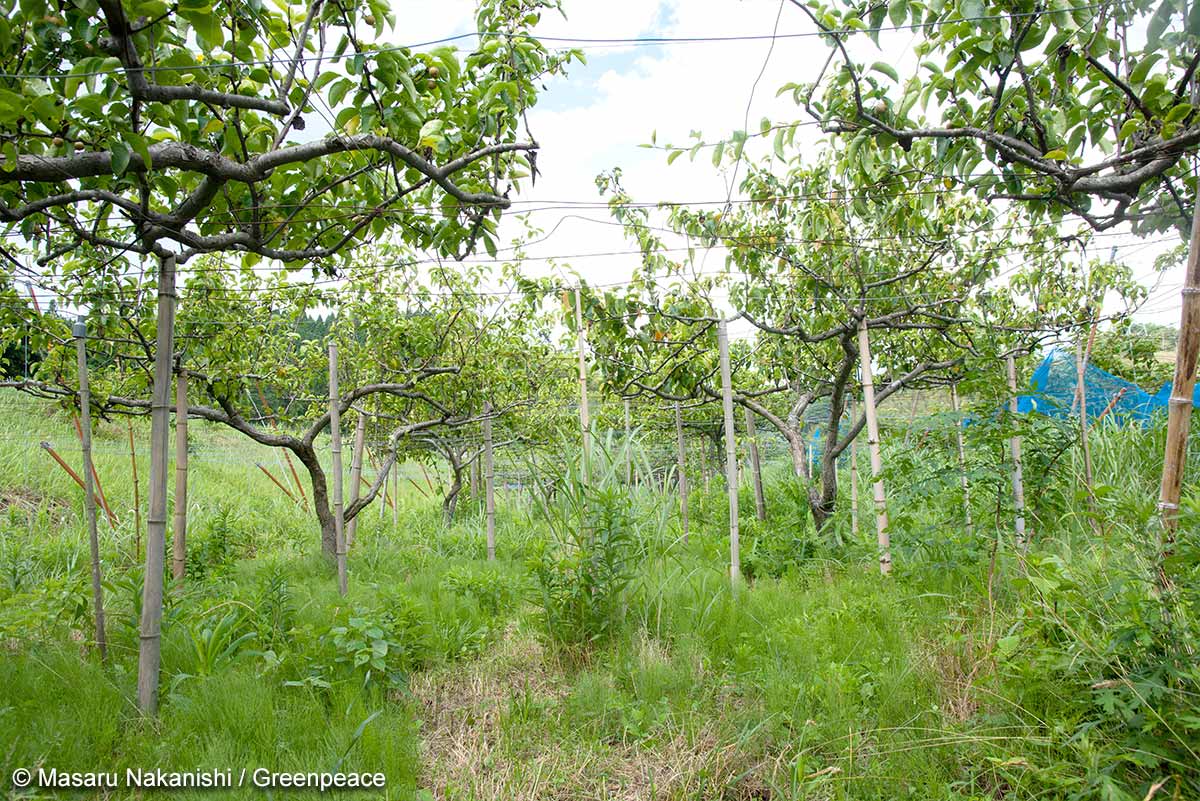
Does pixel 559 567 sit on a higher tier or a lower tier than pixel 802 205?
lower

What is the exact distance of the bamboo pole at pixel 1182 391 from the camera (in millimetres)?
2400

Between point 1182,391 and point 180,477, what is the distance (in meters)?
5.19

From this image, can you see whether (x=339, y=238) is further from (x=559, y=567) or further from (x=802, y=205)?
(x=802, y=205)

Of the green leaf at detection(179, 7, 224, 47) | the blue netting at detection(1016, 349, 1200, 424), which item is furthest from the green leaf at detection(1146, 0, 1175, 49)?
the blue netting at detection(1016, 349, 1200, 424)

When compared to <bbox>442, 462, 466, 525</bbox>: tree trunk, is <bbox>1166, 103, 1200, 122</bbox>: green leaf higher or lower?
higher

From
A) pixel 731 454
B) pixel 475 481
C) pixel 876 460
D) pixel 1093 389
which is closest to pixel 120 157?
pixel 731 454

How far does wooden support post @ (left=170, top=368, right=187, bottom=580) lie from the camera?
4512mm

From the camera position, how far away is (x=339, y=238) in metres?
3.46

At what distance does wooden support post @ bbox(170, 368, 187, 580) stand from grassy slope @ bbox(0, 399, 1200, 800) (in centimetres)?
29

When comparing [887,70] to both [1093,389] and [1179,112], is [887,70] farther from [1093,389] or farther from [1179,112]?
[1093,389]

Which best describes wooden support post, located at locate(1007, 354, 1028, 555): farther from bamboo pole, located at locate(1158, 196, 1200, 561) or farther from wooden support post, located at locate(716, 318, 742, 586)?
wooden support post, located at locate(716, 318, 742, 586)

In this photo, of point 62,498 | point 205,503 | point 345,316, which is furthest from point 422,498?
point 345,316

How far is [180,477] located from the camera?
4539mm

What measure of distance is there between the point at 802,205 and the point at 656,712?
11.8 ft
